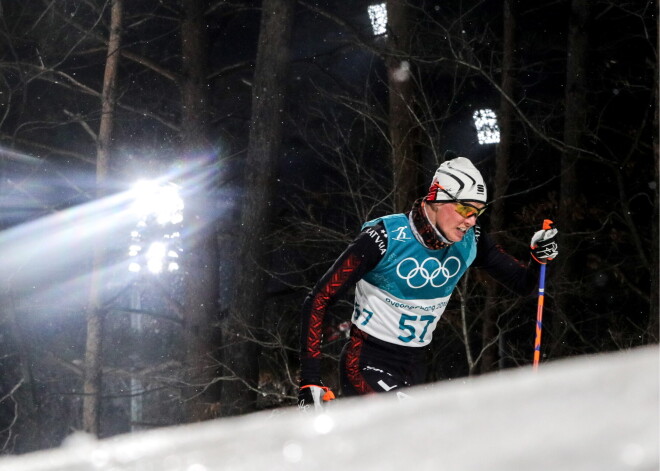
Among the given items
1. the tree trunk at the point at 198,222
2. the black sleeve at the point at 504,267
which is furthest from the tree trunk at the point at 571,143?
the black sleeve at the point at 504,267

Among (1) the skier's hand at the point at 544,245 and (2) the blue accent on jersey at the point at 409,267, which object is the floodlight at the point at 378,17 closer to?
(1) the skier's hand at the point at 544,245

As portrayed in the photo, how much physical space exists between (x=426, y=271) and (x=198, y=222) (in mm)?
10643

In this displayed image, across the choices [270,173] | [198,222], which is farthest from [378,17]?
[198,222]

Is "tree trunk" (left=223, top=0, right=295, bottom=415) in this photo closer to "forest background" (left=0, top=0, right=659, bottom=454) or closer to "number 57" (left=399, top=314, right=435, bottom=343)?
"forest background" (left=0, top=0, right=659, bottom=454)

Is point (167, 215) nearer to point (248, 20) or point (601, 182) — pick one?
point (248, 20)

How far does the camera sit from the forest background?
11.6 meters

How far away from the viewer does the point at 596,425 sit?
1.22 ft

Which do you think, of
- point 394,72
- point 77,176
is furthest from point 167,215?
point 394,72

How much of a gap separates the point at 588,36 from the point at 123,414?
10835 mm

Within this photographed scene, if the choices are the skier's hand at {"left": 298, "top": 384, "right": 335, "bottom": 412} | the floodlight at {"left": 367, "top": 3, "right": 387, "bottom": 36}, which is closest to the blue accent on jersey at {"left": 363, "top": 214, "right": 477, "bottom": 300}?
the skier's hand at {"left": 298, "top": 384, "right": 335, "bottom": 412}

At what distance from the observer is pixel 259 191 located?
1314 centimetres

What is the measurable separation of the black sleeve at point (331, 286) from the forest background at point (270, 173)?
5172 millimetres

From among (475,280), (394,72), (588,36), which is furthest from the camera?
(588,36)

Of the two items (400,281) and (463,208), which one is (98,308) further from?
(463,208)
